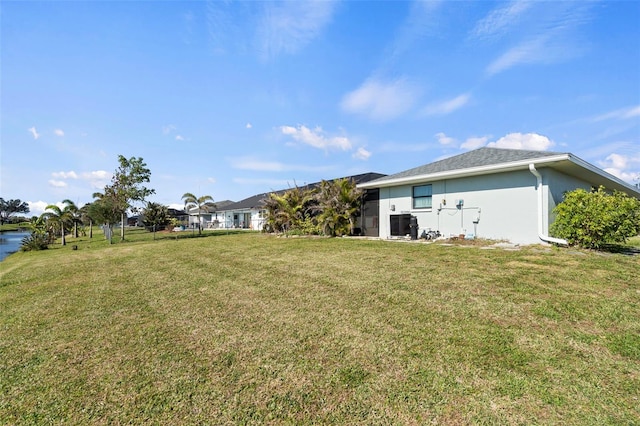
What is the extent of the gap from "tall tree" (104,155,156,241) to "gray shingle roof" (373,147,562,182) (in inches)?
738

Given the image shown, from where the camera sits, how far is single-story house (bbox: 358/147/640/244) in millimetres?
8750

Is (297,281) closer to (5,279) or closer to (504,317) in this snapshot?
(504,317)

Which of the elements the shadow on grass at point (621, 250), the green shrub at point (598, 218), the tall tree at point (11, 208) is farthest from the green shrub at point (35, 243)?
the tall tree at point (11, 208)

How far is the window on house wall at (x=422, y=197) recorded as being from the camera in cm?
1177

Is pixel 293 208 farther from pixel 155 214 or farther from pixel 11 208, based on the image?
pixel 11 208

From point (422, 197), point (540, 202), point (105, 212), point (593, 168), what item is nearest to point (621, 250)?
point (540, 202)

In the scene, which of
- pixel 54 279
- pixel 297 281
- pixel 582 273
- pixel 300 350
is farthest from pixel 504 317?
pixel 54 279

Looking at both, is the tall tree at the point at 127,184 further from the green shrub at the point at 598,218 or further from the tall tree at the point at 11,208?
the tall tree at the point at 11,208

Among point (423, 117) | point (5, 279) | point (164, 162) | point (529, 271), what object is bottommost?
point (5, 279)

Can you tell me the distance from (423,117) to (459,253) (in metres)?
8.90

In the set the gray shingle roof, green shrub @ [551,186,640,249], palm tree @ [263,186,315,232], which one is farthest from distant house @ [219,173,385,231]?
green shrub @ [551,186,640,249]

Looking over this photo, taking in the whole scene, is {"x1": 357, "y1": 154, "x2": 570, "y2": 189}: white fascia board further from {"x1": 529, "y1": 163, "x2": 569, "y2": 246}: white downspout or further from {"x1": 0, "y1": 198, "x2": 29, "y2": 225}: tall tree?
{"x1": 0, "y1": 198, "x2": 29, "y2": 225}: tall tree

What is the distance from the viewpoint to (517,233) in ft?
30.3

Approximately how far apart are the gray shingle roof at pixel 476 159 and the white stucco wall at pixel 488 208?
0.53 m
